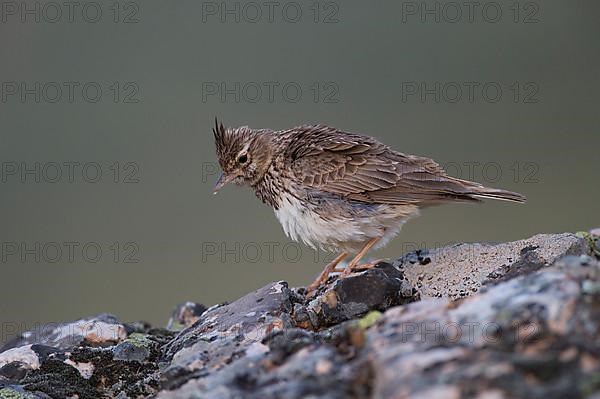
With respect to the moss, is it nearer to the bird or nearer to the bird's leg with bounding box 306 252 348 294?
the bird's leg with bounding box 306 252 348 294

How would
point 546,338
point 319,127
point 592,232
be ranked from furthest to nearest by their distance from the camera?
point 319,127 → point 592,232 → point 546,338

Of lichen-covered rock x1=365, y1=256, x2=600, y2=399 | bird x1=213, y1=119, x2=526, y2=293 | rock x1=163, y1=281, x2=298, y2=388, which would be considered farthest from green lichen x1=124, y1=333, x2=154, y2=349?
lichen-covered rock x1=365, y1=256, x2=600, y2=399

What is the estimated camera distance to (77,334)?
23.9 ft

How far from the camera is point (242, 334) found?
19.0 feet

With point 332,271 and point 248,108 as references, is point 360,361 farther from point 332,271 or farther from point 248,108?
point 248,108

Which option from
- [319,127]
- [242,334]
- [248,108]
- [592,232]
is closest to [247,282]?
[248,108]

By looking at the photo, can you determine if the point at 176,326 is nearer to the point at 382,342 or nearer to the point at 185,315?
the point at 185,315

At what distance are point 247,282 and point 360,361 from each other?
1358 centimetres

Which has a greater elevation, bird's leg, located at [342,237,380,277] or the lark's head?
the lark's head

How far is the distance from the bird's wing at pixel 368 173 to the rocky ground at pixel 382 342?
76cm

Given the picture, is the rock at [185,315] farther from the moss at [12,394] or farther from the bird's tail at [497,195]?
the bird's tail at [497,195]

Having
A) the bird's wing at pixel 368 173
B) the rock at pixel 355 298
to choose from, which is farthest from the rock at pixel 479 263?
the bird's wing at pixel 368 173

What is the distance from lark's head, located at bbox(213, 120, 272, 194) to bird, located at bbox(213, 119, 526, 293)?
11mm

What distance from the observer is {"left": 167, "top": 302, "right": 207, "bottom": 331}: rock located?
8.30 m
